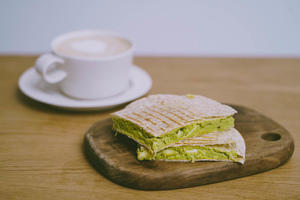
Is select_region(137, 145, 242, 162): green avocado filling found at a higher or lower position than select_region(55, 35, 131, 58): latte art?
lower

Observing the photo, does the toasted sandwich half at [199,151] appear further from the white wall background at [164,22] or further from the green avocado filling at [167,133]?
the white wall background at [164,22]

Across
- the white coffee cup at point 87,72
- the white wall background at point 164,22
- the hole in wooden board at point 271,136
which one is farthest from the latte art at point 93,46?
the white wall background at point 164,22

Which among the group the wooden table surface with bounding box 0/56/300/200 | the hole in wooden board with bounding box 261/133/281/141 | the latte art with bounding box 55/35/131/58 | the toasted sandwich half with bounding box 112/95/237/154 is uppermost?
the latte art with bounding box 55/35/131/58

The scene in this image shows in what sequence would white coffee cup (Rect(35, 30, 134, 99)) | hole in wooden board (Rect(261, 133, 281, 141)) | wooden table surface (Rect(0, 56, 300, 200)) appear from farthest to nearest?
1. white coffee cup (Rect(35, 30, 134, 99))
2. hole in wooden board (Rect(261, 133, 281, 141))
3. wooden table surface (Rect(0, 56, 300, 200))

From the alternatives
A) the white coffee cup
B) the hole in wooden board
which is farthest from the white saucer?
the hole in wooden board

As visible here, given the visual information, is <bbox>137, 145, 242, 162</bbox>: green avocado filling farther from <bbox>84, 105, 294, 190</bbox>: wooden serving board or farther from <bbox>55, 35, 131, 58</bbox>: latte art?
<bbox>55, 35, 131, 58</bbox>: latte art

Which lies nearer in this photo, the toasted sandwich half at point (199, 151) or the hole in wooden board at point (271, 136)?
the toasted sandwich half at point (199, 151)

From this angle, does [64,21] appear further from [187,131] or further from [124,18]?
[187,131]
